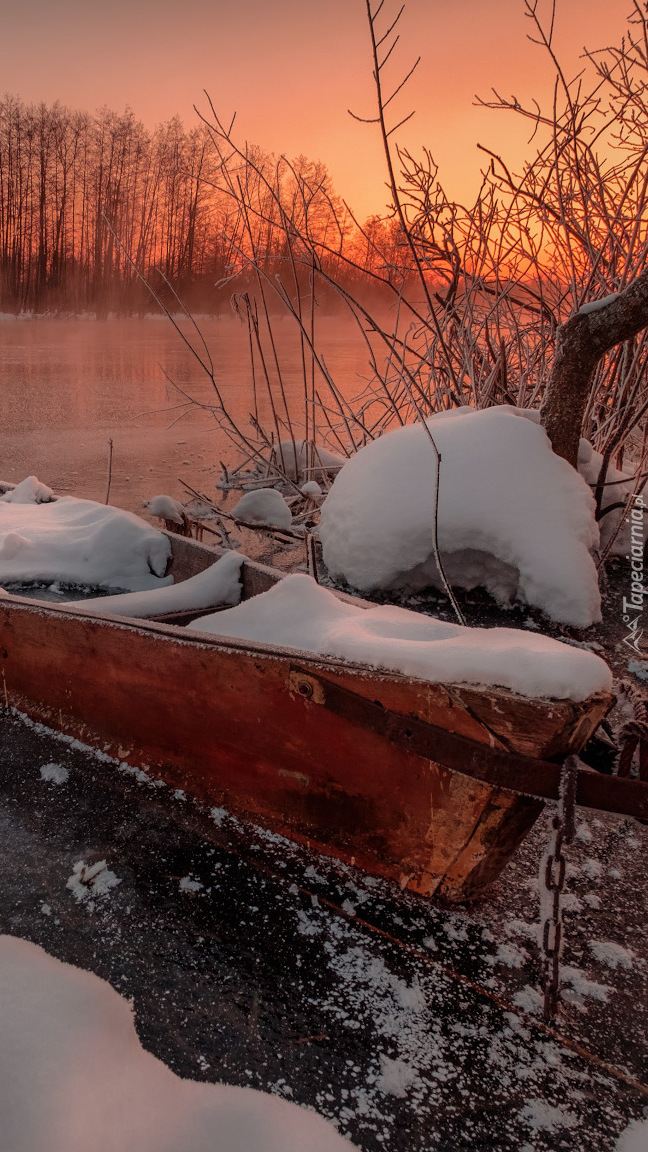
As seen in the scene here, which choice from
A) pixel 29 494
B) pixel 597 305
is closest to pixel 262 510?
pixel 29 494

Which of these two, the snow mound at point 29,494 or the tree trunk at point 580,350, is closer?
the tree trunk at point 580,350

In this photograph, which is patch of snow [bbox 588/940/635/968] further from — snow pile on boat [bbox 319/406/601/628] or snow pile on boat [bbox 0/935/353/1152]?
snow pile on boat [bbox 319/406/601/628]

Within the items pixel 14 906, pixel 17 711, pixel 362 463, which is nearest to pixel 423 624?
pixel 14 906

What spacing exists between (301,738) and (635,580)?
329 cm

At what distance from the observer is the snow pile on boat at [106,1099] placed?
1.15 meters

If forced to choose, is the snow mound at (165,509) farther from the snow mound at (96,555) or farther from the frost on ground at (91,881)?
the frost on ground at (91,881)

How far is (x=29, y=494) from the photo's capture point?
15.1 ft

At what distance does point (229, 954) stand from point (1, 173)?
40.2 m

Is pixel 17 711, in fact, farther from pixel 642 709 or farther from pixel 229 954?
pixel 642 709

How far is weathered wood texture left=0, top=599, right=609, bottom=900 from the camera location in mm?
1498

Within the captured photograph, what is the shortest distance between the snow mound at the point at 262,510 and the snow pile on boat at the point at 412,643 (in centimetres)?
319

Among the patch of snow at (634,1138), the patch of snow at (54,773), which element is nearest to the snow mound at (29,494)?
the patch of snow at (54,773)

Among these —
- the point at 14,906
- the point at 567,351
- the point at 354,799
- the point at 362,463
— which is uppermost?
the point at 567,351

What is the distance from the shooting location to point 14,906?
5.60 feet
